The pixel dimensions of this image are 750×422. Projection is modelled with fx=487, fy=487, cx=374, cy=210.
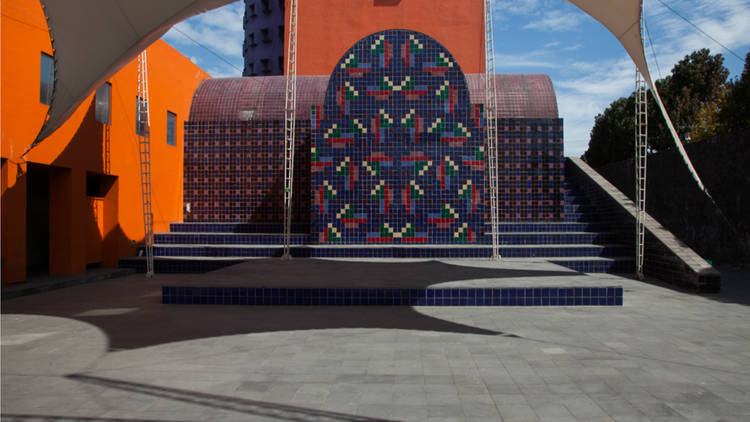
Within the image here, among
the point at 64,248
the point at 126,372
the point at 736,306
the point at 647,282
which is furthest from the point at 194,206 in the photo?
the point at 736,306

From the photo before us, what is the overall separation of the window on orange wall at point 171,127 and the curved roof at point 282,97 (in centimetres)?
75

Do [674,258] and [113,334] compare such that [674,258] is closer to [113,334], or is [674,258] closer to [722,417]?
[722,417]

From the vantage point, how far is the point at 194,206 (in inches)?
525

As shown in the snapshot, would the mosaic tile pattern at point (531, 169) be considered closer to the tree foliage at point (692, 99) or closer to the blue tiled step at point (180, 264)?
the blue tiled step at point (180, 264)

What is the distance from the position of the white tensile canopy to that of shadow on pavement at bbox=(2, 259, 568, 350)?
8.18 ft

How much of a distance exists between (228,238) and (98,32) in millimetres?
6629

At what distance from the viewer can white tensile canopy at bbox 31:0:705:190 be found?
231 inches

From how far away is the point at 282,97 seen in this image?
14.0 meters

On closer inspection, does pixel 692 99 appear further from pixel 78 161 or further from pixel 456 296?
pixel 78 161

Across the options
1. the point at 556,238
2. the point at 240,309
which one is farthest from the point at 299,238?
the point at 556,238

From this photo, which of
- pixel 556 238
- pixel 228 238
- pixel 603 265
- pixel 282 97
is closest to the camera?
pixel 603 265

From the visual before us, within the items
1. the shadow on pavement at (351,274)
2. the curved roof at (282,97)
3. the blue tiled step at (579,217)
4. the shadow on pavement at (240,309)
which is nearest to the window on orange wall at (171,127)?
the curved roof at (282,97)

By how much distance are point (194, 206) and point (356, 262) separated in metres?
6.10

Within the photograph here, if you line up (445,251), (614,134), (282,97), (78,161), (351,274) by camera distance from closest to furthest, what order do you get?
(351,274) < (78,161) < (445,251) < (282,97) < (614,134)
